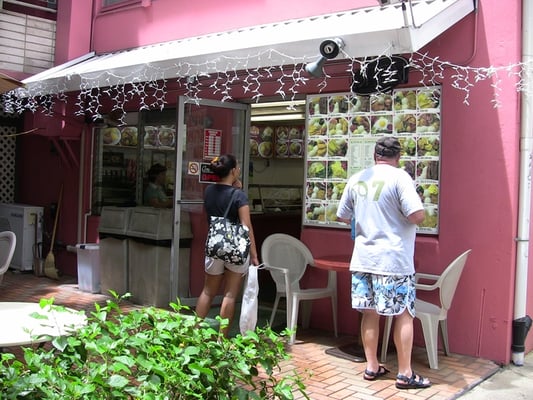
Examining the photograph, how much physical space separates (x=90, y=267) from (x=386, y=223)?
4500 millimetres

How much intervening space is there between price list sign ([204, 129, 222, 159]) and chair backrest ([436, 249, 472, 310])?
119 inches

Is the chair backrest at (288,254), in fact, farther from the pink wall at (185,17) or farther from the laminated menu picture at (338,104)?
the pink wall at (185,17)

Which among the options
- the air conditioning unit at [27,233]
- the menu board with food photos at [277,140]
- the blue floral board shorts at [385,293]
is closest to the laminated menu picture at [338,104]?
the blue floral board shorts at [385,293]

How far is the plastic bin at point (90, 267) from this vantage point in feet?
24.5

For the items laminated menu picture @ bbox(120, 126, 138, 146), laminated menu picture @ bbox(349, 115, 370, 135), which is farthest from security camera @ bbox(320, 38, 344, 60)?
laminated menu picture @ bbox(120, 126, 138, 146)

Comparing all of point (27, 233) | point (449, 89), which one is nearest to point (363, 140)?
point (449, 89)

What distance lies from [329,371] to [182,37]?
174 inches

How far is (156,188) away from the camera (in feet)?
24.6

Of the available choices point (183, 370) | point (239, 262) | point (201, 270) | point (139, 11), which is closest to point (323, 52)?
point (239, 262)

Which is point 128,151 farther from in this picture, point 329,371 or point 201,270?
point 329,371

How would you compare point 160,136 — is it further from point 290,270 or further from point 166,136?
point 290,270

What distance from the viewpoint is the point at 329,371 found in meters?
4.64

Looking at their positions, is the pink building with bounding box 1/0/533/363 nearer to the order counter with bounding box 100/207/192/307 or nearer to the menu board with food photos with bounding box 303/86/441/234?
the menu board with food photos with bounding box 303/86/441/234

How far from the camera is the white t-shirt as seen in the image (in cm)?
421
